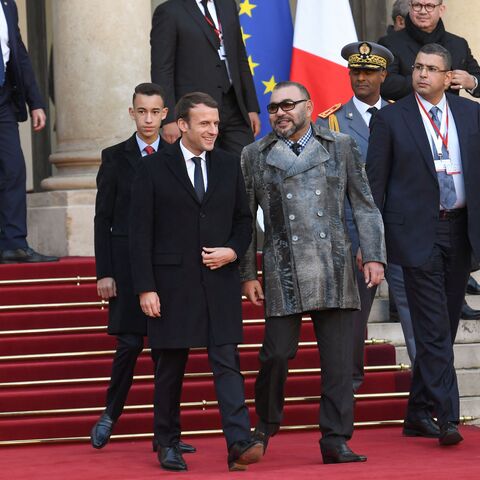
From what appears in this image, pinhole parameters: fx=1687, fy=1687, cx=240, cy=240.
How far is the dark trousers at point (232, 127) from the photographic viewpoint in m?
10.5

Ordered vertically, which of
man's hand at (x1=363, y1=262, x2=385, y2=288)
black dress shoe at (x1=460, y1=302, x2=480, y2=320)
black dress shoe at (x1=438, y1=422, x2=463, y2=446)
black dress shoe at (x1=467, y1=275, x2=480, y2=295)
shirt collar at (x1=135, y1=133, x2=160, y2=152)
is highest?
shirt collar at (x1=135, y1=133, x2=160, y2=152)

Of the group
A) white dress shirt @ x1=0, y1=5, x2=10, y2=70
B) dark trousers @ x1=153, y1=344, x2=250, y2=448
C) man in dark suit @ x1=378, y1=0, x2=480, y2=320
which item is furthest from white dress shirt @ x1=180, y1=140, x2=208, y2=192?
white dress shirt @ x1=0, y1=5, x2=10, y2=70

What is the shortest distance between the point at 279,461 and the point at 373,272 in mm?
1003

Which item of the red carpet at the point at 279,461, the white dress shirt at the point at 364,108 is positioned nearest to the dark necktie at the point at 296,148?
the white dress shirt at the point at 364,108

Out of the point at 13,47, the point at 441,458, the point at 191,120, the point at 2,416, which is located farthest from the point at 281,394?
the point at 13,47

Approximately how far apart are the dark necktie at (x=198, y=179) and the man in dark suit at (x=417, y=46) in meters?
2.88

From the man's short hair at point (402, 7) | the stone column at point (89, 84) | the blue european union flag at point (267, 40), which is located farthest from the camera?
the blue european union flag at point (267, 40)

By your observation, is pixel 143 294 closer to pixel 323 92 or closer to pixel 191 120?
pixel 191 120

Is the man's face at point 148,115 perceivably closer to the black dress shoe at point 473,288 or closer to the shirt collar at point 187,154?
the shirt collar at point 187,154

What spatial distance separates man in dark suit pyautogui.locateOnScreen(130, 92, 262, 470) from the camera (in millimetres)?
7766

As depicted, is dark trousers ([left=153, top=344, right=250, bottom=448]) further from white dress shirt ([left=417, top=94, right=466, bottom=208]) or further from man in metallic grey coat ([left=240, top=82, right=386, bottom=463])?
white dress shirt ([left=417, top=94, right=466, bottom=208])

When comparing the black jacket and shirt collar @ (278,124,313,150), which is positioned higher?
the black jacket

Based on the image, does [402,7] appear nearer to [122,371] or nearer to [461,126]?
[461,126]

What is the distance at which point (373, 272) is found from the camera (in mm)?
Answer: 7965
